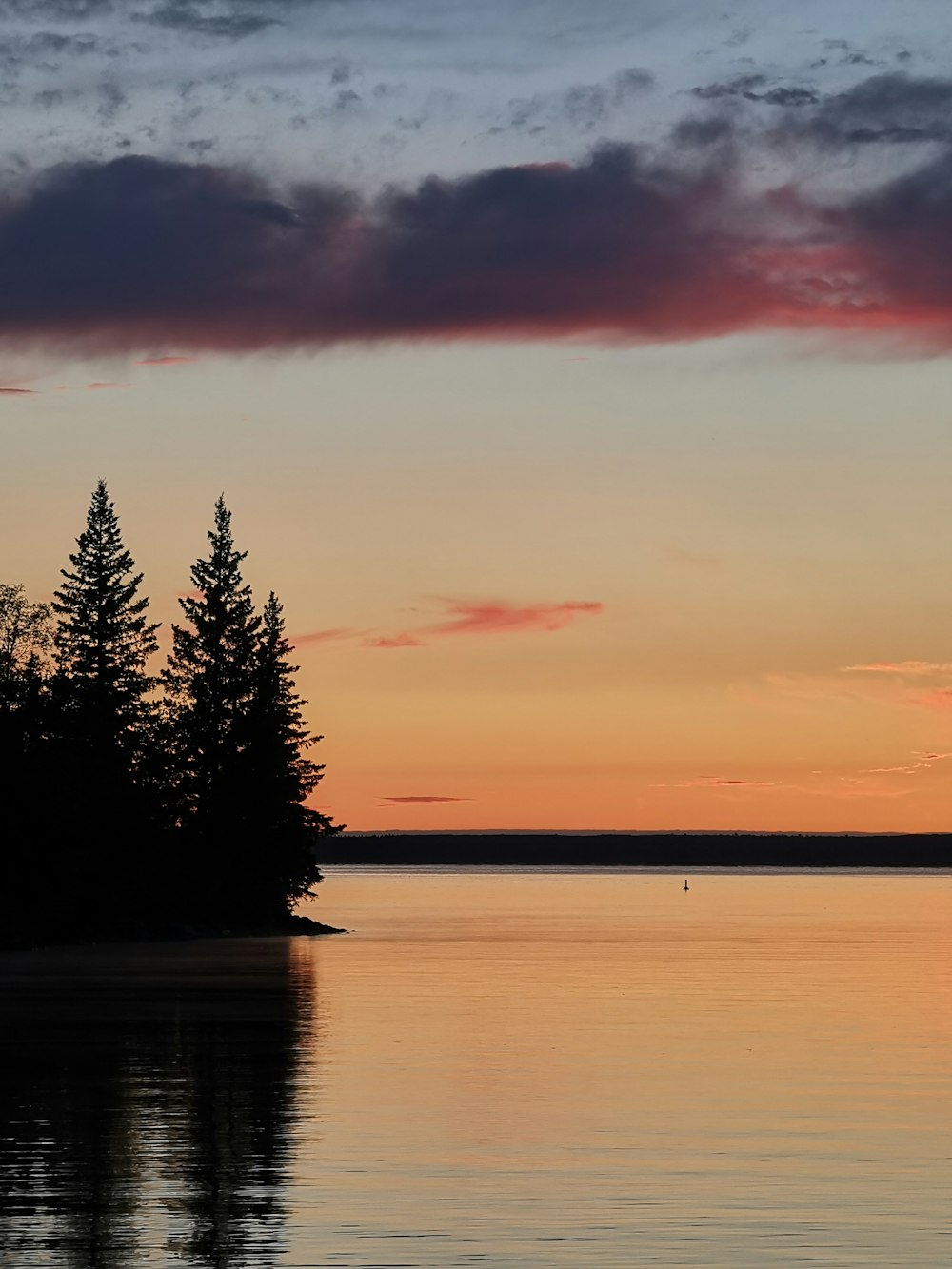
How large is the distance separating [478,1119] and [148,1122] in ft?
16.0

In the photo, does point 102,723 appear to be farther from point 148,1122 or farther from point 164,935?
point 148,1122

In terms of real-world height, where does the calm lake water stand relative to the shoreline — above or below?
below

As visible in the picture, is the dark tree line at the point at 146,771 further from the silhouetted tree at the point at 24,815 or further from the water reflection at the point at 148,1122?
the water reflection at the point at 148,1122

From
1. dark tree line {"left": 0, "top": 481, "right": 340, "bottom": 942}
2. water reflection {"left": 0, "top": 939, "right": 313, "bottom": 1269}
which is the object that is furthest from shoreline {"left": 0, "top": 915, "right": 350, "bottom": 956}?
water reflection {"left": 0, "top": 939, "right": 313, "bottom": 1269}

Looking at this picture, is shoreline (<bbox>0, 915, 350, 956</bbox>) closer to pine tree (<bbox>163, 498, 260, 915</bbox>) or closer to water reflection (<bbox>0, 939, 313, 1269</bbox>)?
pine tree (<bbox>163, 498, 260, 915</bbox>)

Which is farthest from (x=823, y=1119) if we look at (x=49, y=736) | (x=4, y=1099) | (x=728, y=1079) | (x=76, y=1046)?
(x=49, y=736)

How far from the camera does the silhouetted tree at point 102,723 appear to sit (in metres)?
95.3

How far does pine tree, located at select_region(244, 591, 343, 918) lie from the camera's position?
111 meters

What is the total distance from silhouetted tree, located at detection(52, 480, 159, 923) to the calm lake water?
1010 inches

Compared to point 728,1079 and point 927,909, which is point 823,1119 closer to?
point 728,1079

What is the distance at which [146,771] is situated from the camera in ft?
353

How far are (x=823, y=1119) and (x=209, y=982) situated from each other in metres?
36.9

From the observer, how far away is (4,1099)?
3312 cm

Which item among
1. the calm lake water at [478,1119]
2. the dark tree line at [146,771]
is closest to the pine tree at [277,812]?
the dark tree line at [146,771]
